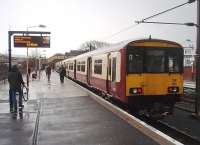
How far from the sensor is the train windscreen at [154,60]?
14.8 meters

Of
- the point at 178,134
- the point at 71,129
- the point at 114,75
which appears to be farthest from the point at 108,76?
the point at 71,129

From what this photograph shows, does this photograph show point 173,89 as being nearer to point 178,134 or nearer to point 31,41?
point 178,134

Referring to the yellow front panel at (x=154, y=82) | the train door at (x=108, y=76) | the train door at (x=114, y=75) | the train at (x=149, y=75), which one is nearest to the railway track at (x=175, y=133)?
the train at (x=149, y=75)

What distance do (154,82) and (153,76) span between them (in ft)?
0.72

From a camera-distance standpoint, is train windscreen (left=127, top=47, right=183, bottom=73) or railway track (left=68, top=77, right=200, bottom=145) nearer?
railway track (left=68, top=77, right=200, bottom=145)

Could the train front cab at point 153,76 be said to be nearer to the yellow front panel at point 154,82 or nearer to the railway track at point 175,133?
the yellow front panel at point 154,82

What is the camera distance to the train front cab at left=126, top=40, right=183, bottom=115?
14.7m

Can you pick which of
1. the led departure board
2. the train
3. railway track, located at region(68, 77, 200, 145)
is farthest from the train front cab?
the led departure board

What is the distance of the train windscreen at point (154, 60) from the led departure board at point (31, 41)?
1865 centimetres

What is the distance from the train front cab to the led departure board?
18412 millimetres

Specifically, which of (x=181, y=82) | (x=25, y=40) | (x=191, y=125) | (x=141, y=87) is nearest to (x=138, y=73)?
(x=141, y=87)

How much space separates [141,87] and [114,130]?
3.96 m

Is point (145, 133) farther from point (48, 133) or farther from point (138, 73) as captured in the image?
point (138, 73)

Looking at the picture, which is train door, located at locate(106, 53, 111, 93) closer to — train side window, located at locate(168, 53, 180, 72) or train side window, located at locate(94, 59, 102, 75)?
train side window, located at locate(94, 59, 102, 75)
